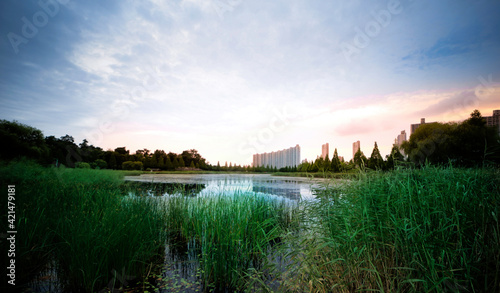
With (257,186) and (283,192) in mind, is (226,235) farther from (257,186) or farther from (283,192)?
(257,186)

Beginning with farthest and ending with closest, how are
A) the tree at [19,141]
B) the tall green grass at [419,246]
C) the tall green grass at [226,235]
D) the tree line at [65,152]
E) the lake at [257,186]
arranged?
the tree line at [65,152] → the tree at [19,141] → the lake at [257,186] → the tall green grass at [226,235] → the tall green grass at [419,246]

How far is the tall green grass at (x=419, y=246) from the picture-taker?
1.93 meters

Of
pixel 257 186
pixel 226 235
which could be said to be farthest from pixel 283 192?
pixel 226 235

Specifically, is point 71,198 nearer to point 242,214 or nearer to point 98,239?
point 98,239

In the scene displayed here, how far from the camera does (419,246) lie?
2.15 metres

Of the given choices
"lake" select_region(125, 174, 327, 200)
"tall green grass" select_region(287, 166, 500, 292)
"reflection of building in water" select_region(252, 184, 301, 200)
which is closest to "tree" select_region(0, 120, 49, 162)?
"lake" select_region(125, 174, 327, 200)

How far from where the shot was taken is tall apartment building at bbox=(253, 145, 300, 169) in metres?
60.6

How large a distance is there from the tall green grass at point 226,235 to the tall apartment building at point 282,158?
5482 centimetres

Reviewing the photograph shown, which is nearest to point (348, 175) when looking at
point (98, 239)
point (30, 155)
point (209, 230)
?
point (209, 230)

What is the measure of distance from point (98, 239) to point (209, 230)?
186 cm

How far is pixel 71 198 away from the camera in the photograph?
16.5ft

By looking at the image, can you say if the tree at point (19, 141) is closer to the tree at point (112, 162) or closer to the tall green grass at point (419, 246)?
the tall green grass at point (419, 246)

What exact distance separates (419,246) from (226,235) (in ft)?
8.65

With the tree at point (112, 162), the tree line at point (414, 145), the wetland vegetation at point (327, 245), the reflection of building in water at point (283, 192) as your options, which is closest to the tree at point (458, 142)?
the tree line at point (414, 145)
